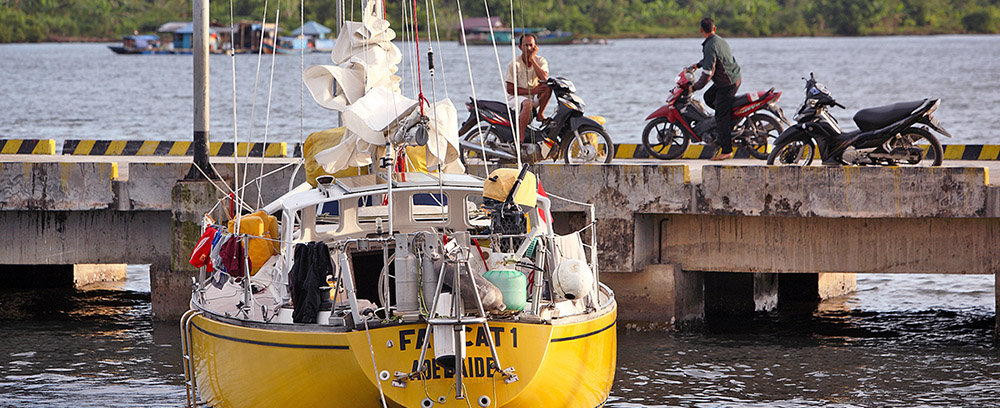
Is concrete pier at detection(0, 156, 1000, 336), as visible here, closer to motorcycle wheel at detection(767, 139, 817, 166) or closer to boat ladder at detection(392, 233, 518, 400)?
motorcycle wheel at detection(767, 139, 817, 166)

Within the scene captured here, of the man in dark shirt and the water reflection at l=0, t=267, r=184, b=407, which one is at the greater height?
the man in dark shirt

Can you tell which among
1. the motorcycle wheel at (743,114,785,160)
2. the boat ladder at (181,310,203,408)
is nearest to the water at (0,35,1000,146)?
the motorcycle wheel at (743,114,785,160)

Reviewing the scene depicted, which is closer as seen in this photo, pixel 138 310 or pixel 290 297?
pixel 290 297

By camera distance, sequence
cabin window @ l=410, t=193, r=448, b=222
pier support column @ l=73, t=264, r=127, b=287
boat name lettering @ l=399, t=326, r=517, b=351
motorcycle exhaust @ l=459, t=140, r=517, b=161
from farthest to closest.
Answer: pier support column @ l=73, t=264, r=127, b=287, motorcycle exhaust @ l=459, t=140, r=517, b=161, cabin window @ l=410, t=193, r=448, b=222, boat name lettering @ l=399, t=326, r=517, b=351

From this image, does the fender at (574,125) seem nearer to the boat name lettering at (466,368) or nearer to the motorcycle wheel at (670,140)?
the motorcycle wheel at (670,140)

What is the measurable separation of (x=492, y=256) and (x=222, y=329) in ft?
6.60

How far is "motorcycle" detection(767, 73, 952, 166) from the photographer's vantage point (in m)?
14.6

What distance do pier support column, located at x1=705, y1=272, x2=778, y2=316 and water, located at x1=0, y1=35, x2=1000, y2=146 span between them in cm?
752

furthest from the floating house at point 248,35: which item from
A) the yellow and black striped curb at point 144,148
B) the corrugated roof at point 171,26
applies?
the yellow and black striped curb at point 144,148

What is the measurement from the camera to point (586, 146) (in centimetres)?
1612

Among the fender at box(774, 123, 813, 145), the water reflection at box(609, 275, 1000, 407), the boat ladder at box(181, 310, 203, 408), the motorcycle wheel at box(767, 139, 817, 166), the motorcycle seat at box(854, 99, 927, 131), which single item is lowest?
the water reflection at box(609, 275, 1000, 407)

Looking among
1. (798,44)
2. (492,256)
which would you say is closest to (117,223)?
(492,256)

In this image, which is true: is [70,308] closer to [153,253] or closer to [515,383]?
[153,253]

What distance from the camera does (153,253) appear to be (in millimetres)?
15656
